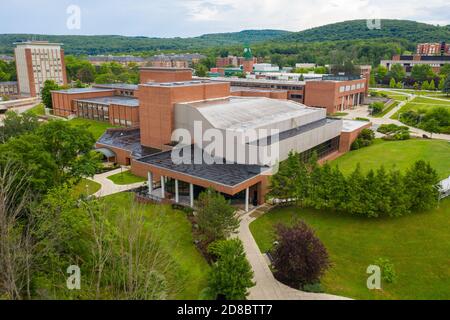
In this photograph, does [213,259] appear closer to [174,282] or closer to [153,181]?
[174,282]

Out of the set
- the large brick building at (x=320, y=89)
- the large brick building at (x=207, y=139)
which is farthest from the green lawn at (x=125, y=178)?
the large brick building at (x=320, y=89)

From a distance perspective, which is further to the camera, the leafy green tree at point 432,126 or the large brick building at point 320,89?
the large brick building at point 320,89

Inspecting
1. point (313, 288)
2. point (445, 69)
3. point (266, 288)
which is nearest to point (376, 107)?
point (313, 288)

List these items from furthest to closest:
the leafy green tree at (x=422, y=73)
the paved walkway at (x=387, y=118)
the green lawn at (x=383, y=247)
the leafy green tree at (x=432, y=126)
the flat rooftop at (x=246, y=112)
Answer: the leafy green tree at (x=422, y=73), the paved walkway at (x=387, y=118), the leafy green tree at (x=432, y=126), the flat rooftop at (x=246, y=112), the green lawn at (x=383, y=247)

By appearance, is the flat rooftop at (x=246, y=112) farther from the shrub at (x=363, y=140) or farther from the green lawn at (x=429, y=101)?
the green lawn at (x=429, y=101)

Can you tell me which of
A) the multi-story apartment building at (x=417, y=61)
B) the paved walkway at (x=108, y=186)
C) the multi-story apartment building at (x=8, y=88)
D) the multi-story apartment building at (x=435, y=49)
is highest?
the multi-story apartment building at (x=435, y=49)

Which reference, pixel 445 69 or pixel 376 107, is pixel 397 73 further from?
pixel 376 107
